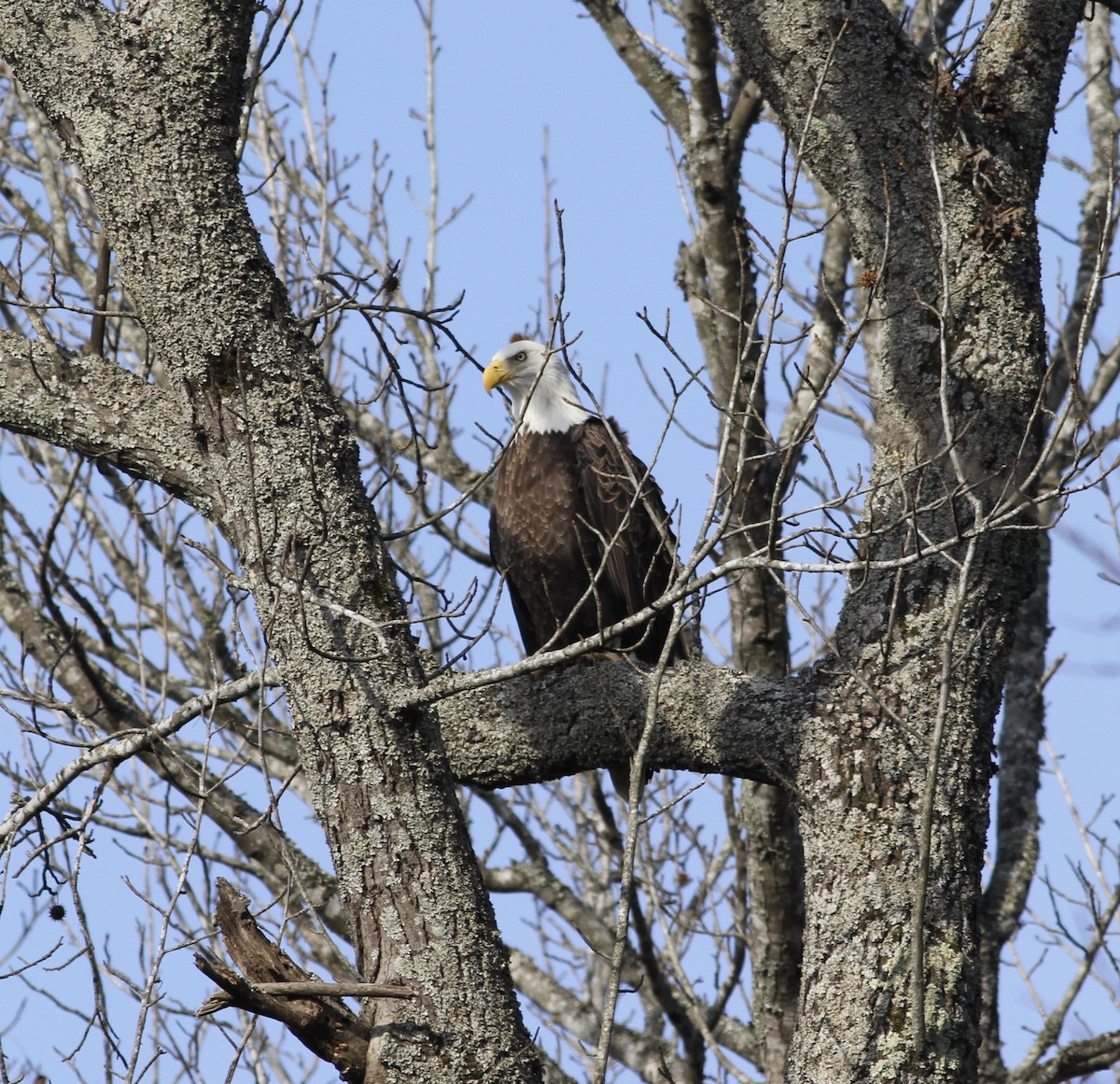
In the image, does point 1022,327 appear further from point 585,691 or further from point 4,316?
point 4,316

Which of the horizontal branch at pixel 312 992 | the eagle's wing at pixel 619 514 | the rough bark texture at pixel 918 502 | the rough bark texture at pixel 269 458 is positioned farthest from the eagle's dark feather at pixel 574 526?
the horizontal branch at pixel 312 992

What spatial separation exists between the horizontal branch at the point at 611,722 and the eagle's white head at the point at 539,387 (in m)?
1.90

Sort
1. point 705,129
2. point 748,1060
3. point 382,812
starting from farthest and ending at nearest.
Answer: point 748,1060
point 705,129
point 382,812

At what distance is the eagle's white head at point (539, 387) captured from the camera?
5.10 metres

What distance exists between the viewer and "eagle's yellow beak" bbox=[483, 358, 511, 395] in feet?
17.5

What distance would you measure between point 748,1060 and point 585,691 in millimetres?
2851

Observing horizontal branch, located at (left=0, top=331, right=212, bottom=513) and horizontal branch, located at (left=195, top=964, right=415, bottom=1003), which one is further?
horizontal branch, located at (left=0, top=331, right=212, bottom=513)

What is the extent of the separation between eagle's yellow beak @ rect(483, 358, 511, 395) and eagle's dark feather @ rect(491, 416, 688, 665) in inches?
14.3

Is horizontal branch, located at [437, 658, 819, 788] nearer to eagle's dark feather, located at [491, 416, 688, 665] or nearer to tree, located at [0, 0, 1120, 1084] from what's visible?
tree, located at [0, 0, 1120, 1084]

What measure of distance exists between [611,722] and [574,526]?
66.0 inches

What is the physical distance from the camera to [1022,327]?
2.97 m

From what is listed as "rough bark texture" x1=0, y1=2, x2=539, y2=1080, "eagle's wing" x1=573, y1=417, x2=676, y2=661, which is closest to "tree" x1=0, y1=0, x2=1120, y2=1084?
"rough bark texture" x1=0, y1=2, x2=539, y2=1080

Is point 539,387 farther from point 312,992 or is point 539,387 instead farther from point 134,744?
point 312,992

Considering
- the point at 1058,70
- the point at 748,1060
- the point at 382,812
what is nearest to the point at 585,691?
the point at 382,812
